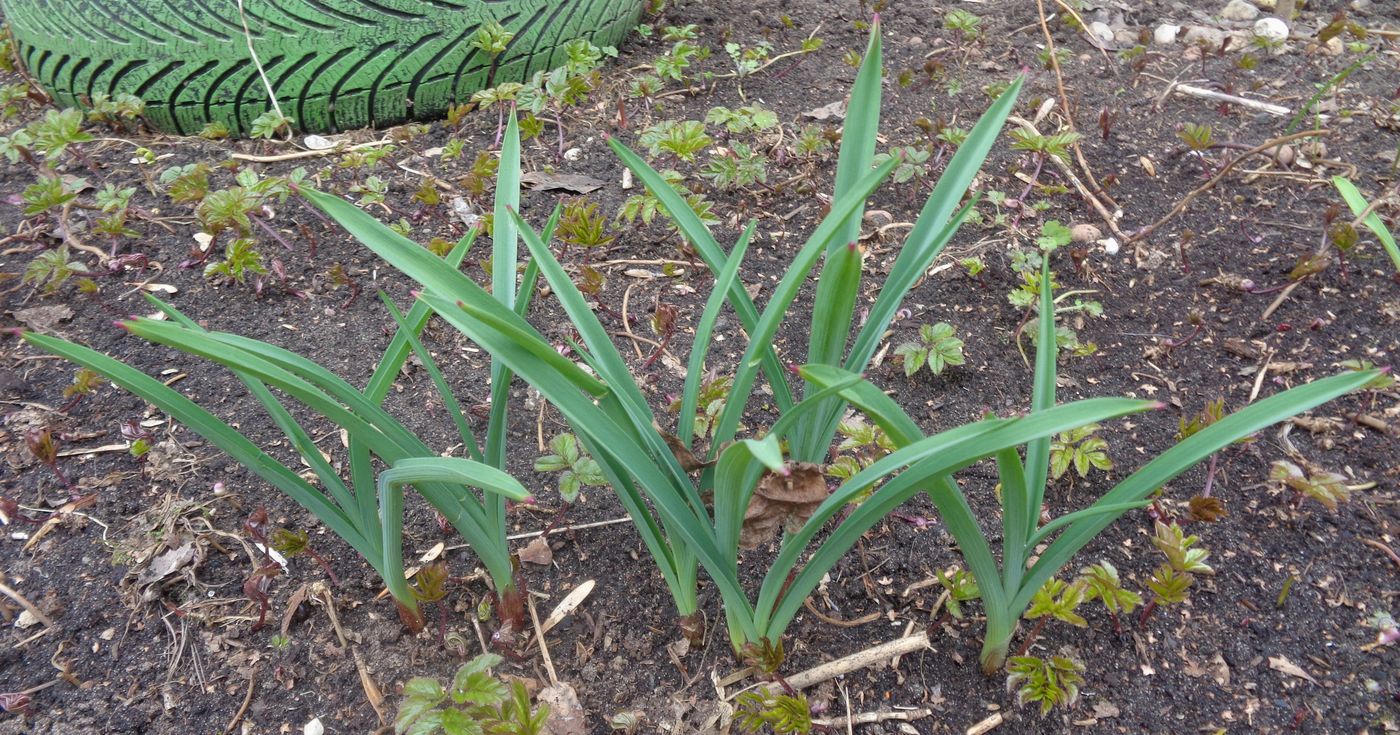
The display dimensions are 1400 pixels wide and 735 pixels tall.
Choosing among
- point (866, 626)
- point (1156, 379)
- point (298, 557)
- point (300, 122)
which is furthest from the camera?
point (300, 122)

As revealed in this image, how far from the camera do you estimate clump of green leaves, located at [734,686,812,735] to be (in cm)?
121

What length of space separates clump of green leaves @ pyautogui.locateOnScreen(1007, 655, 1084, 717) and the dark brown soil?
78 mm

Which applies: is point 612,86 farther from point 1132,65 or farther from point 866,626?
point 866,626

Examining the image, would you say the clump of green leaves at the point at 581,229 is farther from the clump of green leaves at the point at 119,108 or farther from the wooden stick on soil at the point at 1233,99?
the wooden stick on soil at the point at 1233,99

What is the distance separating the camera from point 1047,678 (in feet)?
4.13

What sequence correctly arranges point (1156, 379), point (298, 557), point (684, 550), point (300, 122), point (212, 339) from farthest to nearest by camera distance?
point (300, 122), point (1156, 379), point (298, 557), point (684, 550), point (212, 339)

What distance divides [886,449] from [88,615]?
4.64ft

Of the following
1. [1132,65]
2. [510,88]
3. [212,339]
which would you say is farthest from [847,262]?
[1132,65]

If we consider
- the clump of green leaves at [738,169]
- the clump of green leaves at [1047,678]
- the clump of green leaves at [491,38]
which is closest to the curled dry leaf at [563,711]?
the clump of green leaves at [1047,678]

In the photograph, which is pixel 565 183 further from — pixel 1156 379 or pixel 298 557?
pixel 1156 379

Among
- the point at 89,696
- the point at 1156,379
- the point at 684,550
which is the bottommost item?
the point at 1156,379

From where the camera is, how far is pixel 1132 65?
2840 mm

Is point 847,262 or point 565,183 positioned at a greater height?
point 847,262

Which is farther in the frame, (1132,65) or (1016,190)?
(1132,65)
